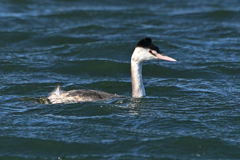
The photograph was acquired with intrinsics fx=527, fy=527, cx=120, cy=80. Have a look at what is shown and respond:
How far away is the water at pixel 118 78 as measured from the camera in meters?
8.64

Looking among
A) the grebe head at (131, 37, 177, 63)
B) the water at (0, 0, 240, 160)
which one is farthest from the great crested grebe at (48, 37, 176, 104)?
the water at (0, 0, 240, 160)

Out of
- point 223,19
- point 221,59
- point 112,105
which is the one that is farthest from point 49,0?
point 112,105

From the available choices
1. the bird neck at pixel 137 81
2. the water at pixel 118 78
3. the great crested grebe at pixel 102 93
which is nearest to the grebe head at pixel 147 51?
the great crested grebe at pixel 102 93

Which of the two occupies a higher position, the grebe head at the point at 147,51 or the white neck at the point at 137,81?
the grebe head at the point at 147,51

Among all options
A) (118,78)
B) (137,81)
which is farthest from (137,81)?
(118,78)

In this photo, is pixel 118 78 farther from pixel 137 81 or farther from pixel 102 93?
pixel 102 93

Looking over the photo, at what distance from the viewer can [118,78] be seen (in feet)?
43.4

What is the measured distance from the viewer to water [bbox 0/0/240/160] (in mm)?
8641

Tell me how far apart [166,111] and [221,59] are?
5.17 metres

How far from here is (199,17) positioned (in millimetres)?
19938

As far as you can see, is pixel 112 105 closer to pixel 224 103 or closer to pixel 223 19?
pixel 224 103

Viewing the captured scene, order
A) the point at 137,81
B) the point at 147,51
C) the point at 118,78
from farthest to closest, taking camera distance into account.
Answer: the point at 118,78
the point at 137,81
the point at 147,51

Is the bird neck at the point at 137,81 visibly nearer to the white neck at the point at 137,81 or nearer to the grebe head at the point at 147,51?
the white neck at the point at 137,81

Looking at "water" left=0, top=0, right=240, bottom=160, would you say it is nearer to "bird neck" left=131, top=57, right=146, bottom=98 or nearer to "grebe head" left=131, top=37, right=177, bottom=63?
"bird neck" left=131, top=57, right=146, bottom=98
